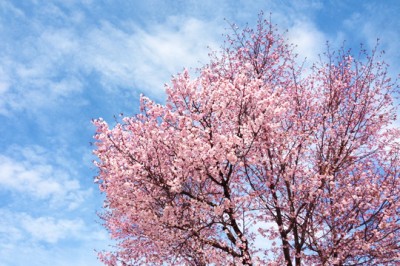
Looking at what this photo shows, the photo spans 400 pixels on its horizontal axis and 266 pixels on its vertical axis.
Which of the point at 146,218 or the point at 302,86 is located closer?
the point at 146,218

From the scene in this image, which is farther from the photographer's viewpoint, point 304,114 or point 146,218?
point 304,114

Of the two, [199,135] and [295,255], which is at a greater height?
[199,135]

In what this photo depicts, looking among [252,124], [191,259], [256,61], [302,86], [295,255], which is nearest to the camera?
[252,124]

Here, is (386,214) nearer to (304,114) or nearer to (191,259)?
(304,114)

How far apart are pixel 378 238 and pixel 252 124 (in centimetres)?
615

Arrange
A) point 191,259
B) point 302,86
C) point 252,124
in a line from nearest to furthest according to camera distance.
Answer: point 252,124 < point 191,259 < point 302,86

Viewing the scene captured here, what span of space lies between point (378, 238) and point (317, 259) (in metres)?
2.41

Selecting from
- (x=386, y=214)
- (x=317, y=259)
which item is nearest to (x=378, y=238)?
(x=386, y=214)

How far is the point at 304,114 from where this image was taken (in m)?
18.0

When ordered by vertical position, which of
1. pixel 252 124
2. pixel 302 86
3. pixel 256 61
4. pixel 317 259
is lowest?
pixel 317 259

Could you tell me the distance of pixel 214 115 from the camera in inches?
612

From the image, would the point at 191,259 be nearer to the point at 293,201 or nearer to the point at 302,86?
the point at 293,201

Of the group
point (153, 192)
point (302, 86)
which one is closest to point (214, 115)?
point (153, 192)

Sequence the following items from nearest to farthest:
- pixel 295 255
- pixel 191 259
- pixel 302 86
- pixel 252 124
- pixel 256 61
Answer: pixel 252 124 < pixel 295 255 < pixel 191 259 < pixel 302 86 < pixel 256 61
